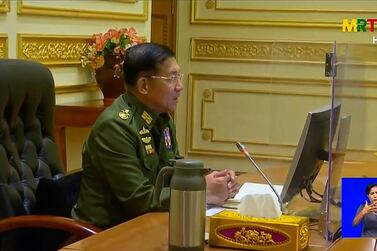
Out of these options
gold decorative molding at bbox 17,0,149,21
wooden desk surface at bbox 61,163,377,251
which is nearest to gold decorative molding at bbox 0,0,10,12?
gold decorative molding at bbox 17,0,149,21

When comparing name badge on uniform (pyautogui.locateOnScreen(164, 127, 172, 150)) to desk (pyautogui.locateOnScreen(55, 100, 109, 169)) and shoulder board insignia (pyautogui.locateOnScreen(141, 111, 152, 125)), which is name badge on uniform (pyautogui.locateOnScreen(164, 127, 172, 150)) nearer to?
shoulder board insignia (pyautogui.locateOnScreen(141, 111, 152, 125))

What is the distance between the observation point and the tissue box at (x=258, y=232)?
1686mm

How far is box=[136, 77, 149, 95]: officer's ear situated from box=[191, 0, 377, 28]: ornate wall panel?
3539 millimetres

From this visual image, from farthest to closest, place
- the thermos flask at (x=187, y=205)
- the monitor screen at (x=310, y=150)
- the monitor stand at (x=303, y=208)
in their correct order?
the monitor stand at (x=303, y=208), the monitor screen at (x=310, y=150), the thermos flask at (x=187, y=205)

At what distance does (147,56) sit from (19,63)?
0.44 meters

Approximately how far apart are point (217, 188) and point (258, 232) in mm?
464

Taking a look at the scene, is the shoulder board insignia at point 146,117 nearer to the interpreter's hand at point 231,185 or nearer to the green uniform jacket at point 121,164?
the green uniform jacket at point 121,164

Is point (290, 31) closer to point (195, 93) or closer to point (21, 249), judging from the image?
point (195, 93)

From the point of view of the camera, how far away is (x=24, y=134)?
2.54m


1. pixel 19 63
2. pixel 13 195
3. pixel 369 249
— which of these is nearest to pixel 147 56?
pixel 19 63

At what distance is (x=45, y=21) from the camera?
3699 millimetres

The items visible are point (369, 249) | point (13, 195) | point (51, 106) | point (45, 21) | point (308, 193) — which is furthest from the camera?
point (45, 21)

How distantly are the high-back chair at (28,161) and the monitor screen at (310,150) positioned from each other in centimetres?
72

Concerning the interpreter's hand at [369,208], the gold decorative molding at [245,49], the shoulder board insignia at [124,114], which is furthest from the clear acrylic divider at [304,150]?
the gold decorative molding at [245,49]
